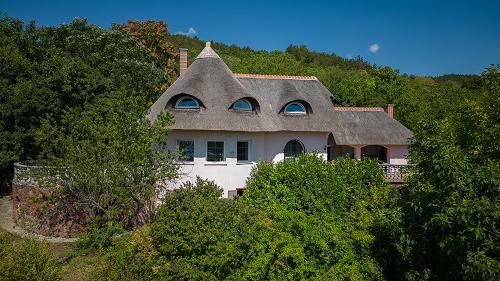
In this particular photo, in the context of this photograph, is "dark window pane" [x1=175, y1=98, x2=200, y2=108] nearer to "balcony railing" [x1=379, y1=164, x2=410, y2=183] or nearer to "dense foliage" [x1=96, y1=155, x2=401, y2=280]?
"dense foliage" [x1=96, y1=155, x2=401, y2=280]

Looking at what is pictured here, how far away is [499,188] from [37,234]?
58.6 ft

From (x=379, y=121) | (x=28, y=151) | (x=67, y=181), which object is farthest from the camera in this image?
(x=379, y=121)

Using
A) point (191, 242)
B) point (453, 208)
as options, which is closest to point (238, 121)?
point (191, 242)

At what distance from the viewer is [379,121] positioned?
24188 mm

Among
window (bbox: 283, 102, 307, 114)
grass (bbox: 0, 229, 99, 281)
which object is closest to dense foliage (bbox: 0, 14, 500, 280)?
grass (bbox: 0, 229, 99, 281)

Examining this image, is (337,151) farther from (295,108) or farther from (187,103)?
(187,103)

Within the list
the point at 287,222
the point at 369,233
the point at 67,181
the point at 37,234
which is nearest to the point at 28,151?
the point at 37,234

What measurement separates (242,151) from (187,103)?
3.68 m

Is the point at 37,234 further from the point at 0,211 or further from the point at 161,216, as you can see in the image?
the point at 161,216

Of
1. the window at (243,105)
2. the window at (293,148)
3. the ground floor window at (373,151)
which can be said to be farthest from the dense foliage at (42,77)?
the ground floor window at (373,151)

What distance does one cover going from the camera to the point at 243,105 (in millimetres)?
19047

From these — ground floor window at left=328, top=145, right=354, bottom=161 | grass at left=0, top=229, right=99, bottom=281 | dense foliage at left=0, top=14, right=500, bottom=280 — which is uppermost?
ground floor window at left=328, top=145, right=354, bottom=161

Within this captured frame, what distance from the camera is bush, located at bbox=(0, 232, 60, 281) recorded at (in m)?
10.3

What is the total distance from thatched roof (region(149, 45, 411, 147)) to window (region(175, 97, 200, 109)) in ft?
0.87
